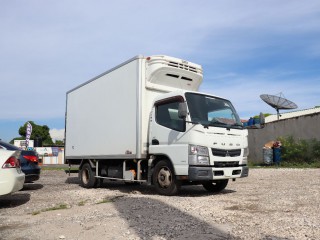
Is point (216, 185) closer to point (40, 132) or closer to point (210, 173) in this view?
point (210, 173)

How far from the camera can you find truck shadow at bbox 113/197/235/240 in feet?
14.9

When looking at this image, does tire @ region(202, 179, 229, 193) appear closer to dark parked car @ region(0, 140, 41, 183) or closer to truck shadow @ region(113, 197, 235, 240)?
truck shadow @ region(113, 197, 235, 240)

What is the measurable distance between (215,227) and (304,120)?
18151mm

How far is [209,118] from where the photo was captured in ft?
26.6

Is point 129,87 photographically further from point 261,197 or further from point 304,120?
point 304,120

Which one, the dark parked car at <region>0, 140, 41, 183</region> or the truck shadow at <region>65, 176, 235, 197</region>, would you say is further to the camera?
the dark parked car at <region>0, 140, 41, 183</region>

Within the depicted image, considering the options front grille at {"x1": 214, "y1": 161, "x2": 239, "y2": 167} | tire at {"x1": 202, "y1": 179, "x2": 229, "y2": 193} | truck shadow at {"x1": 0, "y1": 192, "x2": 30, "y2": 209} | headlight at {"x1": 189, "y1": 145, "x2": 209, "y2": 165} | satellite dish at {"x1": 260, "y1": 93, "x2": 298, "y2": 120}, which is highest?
satellite dish at {"x1": 260, "y1": 93, "x2": 298, "y2": 120}

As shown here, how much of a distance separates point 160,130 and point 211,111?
1335mm

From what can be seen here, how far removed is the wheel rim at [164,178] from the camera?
8255 millimetres

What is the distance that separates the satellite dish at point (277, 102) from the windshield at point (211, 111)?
23433mm

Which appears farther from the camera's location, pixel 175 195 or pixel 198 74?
pixel 198 74

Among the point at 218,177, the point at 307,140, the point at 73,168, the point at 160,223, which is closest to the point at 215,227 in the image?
the point at 160,223

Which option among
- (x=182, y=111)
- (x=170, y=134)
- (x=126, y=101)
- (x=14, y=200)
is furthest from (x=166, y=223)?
(x=14, y=200)

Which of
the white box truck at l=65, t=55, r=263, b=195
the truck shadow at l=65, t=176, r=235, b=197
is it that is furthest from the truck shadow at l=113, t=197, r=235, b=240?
the truck shadow at l=65, t=176, r=235, b=197
